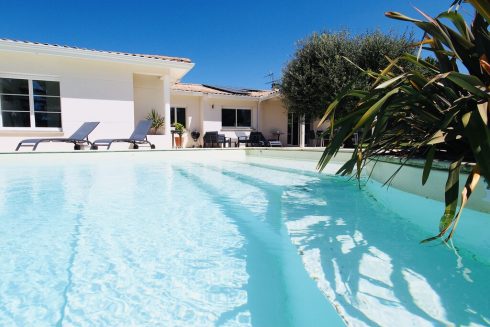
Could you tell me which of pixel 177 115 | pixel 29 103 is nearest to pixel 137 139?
pixel 29 103

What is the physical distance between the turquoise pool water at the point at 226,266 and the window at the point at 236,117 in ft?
41.3

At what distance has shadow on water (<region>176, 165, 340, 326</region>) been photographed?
1662mm

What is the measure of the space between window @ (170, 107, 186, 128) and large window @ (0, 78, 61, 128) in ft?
18.3

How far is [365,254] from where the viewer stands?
2.35 metres

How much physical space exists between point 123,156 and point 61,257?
6802 millimetres

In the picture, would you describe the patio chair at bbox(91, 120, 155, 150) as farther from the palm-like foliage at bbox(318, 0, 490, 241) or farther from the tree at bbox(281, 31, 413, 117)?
the palm-like foliage at bbox(318, 0, 490, 241)

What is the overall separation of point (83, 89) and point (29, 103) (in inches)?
68.2

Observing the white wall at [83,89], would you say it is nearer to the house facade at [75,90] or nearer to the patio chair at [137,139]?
the house facade at [75,90]

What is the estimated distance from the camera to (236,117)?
55.4 feet

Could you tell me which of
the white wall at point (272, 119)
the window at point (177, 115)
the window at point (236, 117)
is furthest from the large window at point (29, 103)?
the white wall at point (272, 119)

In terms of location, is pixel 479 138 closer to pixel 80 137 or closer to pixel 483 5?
pixel 483 5

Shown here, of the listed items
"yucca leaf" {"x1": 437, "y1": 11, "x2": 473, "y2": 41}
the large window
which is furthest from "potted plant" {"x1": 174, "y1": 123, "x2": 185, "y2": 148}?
"yucca leaf" {"x1": 437, "y1": 11, "x2": 473, "y2": 41}

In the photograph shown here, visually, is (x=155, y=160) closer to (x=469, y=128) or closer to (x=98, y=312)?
(x=98, y=312)

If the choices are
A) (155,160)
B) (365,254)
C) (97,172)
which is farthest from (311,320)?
(155,160)
